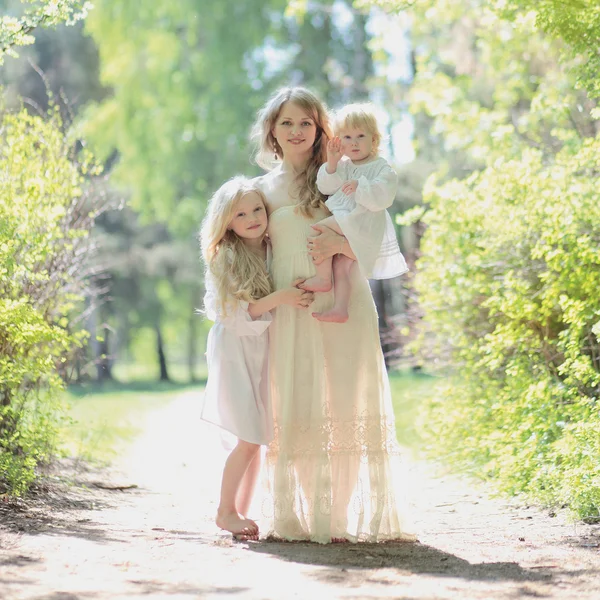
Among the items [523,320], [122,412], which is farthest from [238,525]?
[122,412]

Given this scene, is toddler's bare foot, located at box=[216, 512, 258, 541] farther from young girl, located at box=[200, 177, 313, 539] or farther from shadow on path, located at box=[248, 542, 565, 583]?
shadow on path, located at box=[248, 542, 565, 583]

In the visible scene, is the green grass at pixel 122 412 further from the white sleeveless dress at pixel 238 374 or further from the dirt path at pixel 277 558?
the white sleeveless dress at pixel 238 374

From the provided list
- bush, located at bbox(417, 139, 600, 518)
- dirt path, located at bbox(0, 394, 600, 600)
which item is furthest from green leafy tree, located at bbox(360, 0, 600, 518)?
dirt path, located at bbox(0, 394, 600, 600)

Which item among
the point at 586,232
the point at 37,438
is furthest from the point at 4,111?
the point at 586,232

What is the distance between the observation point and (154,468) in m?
7.84

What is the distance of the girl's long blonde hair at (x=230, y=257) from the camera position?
14.1ft

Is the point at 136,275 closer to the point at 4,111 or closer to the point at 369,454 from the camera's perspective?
the point at 4,111

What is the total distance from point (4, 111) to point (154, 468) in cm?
316

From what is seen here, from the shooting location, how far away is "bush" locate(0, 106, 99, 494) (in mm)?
4941

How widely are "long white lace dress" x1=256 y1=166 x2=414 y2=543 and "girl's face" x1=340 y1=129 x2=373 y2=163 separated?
0.36 metres

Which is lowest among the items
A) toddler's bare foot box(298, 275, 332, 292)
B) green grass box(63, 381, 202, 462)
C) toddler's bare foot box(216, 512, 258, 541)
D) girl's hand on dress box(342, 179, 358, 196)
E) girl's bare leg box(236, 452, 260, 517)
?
green grass box(63, 381, 202, 462)

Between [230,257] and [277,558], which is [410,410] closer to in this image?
[230,257]

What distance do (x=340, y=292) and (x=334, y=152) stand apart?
0.63 meters

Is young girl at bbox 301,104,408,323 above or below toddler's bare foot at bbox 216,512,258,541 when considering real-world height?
above
